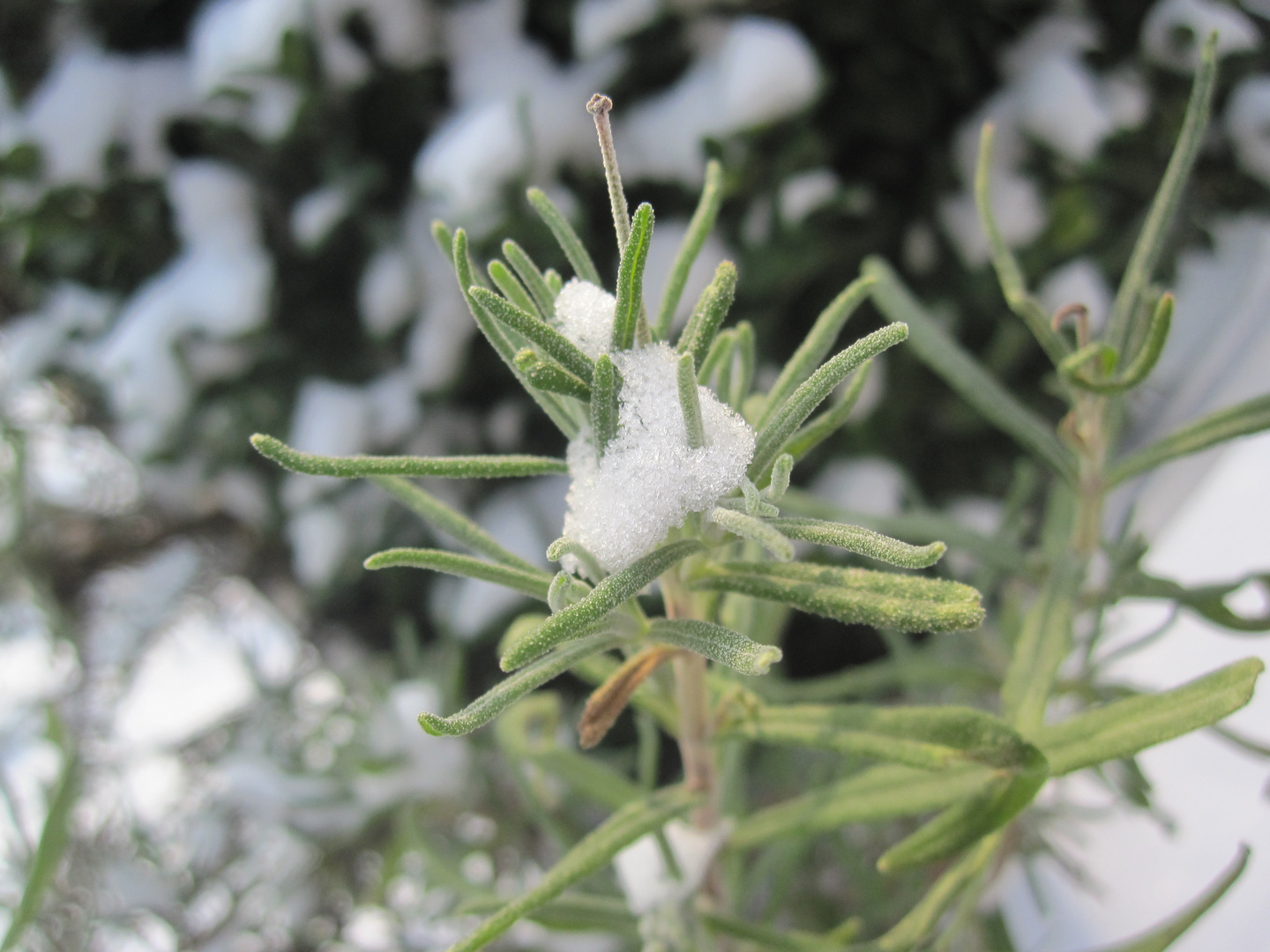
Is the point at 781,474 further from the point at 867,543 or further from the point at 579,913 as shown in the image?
the point at 579,913

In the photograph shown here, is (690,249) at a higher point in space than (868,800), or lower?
higher

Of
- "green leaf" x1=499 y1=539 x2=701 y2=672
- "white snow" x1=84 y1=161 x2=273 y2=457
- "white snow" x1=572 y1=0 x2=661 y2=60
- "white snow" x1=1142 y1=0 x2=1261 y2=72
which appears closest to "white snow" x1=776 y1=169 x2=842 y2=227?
"white snow" x1=572 y1=0 x2=661 y2=60

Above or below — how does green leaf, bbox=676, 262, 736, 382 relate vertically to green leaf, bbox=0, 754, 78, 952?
above

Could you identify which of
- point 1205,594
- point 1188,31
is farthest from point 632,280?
point 1188,31

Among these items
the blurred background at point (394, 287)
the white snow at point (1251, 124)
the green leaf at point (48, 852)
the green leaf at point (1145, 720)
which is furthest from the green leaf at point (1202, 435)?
the white snow at point (1251, 124)

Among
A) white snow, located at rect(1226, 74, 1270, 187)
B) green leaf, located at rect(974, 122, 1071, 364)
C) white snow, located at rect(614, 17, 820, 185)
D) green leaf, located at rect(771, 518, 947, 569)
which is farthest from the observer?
white snow, located at rect(1226, 74, 1270, 187)

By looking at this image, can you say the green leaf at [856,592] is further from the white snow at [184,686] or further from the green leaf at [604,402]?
the white snow at [184,686]

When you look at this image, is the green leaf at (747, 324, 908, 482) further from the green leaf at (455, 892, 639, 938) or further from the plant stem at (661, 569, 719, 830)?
the green leaf at (455, 892, 639, 938)
